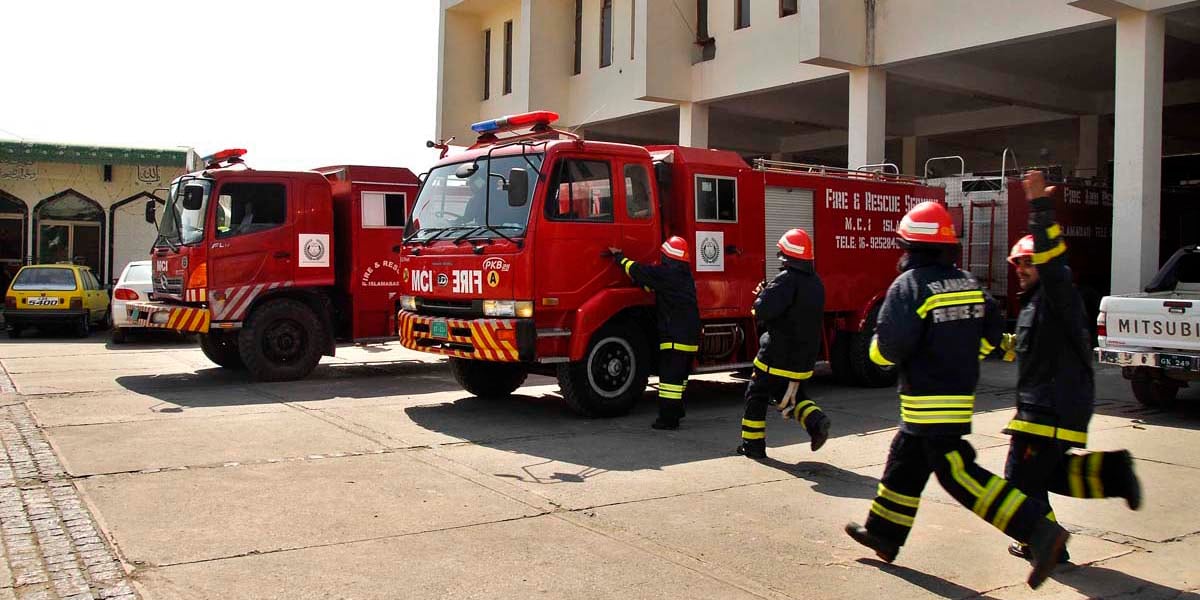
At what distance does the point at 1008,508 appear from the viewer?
4.64 meters

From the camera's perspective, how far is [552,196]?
8977 mm

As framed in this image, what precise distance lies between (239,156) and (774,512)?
8675 millimetres

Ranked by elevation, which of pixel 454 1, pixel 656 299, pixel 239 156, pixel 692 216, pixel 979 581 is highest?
pixel 454 1

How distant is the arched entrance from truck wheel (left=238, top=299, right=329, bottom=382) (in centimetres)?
1546

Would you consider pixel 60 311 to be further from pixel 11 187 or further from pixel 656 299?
pixel 656 299

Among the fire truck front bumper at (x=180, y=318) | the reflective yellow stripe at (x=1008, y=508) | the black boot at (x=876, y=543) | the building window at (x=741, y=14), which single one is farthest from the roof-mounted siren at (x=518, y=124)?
the building window at (x=741, y=14)

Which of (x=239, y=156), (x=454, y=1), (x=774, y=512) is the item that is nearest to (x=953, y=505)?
(x=774, y=512)

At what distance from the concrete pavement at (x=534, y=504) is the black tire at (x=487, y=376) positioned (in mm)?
165

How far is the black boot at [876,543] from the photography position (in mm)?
5000

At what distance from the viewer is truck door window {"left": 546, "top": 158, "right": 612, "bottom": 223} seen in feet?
29.5

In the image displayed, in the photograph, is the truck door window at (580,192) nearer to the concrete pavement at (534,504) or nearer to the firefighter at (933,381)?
the concrete pavement at (534,504)

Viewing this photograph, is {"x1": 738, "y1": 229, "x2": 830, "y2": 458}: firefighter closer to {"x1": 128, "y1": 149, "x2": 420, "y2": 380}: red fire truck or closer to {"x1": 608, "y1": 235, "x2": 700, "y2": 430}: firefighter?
{"x1": 608, "y1": 235, "x2": 700, "y2": 430}: firefighter

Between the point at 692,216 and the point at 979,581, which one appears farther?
the point at 692,216

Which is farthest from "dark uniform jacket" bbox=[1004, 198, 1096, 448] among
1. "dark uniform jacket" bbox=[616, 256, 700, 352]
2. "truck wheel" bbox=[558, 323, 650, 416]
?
"truck wheel" bbox=[558, 323, 650, 416]
